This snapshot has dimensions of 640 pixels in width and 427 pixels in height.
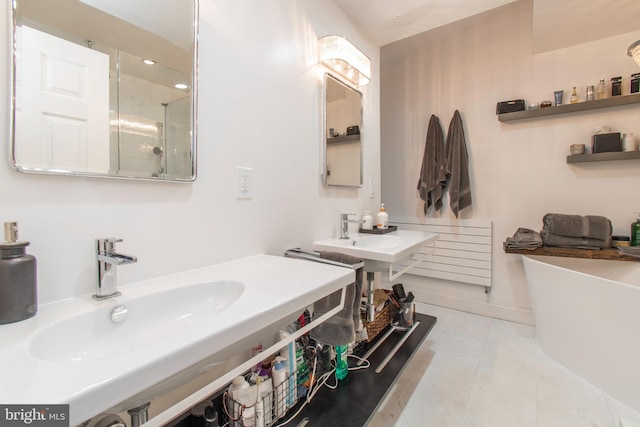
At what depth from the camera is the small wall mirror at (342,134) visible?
178 cm

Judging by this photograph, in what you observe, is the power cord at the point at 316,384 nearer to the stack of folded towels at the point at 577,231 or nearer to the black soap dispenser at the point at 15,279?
the black soap dispenser at the point at 15,279

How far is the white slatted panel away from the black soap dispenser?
108 inches

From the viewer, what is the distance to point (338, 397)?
1306 millimetres

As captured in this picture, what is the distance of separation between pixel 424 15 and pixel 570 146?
→ 156cm

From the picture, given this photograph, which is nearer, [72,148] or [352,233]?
[72,148]

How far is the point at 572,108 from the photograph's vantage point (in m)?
2.23

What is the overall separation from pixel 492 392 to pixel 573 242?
1.25 meters

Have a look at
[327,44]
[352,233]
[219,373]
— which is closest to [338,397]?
[219,373]

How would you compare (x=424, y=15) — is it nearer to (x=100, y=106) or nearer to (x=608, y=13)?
(x=608, y=13)

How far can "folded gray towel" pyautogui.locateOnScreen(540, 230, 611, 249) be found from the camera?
6.64 ft

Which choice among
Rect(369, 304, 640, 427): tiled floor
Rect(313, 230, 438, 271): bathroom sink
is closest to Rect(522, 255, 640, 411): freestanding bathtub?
Rect(369, 304, 640, 427): tiled floor

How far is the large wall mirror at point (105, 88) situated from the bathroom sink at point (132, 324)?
38 cm

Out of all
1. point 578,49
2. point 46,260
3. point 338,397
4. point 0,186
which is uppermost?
point 578,49

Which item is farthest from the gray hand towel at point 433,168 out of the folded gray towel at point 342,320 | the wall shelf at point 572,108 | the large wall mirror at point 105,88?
the large wall mirror at point 105,88
